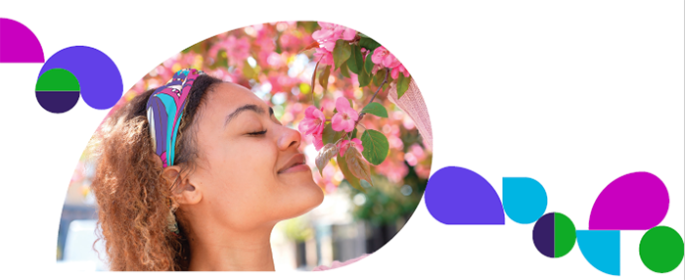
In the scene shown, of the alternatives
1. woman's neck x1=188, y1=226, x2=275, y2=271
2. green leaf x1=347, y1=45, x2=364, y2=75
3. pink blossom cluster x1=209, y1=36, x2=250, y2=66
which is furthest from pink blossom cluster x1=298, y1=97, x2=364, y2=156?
pink blossom cluster x1=209, y1=36, x2=250, y2=66

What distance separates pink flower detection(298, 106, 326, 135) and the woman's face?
0.23 ft

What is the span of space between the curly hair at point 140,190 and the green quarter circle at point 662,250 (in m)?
1.21

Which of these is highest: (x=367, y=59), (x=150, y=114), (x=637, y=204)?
(x=367, y=59)

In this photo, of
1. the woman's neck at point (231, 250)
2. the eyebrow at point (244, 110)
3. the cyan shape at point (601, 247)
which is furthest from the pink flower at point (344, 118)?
the cyan shape at point (601, 247)

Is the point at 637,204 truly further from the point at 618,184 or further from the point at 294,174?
the point at 294,174

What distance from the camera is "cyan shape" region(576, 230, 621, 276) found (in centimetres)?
123

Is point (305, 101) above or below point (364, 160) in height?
above

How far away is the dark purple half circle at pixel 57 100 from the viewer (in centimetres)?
129

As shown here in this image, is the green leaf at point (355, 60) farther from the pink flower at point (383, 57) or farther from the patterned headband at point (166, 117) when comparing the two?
the patterned headband at point (166, 117)

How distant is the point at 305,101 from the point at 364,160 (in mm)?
1563

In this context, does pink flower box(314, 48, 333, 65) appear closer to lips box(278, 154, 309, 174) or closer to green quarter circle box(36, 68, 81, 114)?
lips box(278, 154, 309, 174)

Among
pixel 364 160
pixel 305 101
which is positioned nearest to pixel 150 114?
pixel 364 160

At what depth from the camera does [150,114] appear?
1.34 m

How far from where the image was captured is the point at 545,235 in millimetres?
1234
